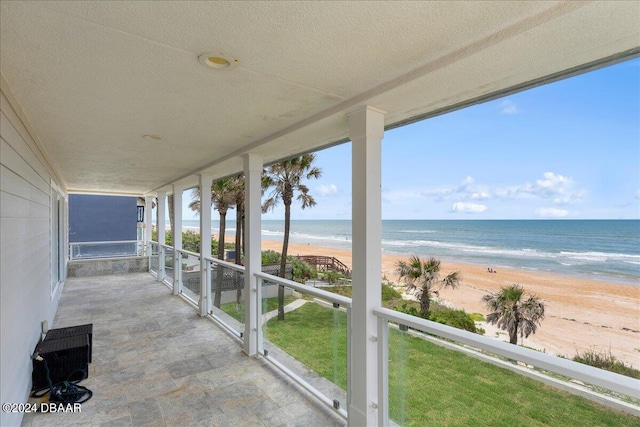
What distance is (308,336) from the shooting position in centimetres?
318

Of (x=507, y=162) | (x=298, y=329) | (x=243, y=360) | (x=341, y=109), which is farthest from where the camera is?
(x=507, y=162)

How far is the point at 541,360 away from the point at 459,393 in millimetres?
552

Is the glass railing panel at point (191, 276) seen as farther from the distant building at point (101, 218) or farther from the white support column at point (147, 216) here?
the distant building at point (101, 218)

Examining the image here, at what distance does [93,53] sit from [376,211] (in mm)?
1880

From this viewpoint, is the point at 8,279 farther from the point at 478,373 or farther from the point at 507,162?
the point at 507,162

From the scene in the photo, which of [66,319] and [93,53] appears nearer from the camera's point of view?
[93,53]

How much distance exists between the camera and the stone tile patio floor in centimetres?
261

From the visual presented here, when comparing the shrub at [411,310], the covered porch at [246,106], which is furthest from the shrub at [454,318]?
the covered porch at [246,106]

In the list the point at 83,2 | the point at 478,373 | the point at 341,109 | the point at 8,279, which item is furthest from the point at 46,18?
the point at 478,373

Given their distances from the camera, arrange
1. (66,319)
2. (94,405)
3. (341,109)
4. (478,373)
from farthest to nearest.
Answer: (66,319) < (94,405) < (341,109) < (478,373)

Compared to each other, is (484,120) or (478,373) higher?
(484,120)

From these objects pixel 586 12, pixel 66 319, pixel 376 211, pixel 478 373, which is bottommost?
pixel 66 319

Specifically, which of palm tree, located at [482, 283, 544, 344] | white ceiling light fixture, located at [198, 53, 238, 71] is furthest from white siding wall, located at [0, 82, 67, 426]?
palm tree, located at [482, 283, 544, 344]

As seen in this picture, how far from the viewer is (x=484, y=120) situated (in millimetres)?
26453
